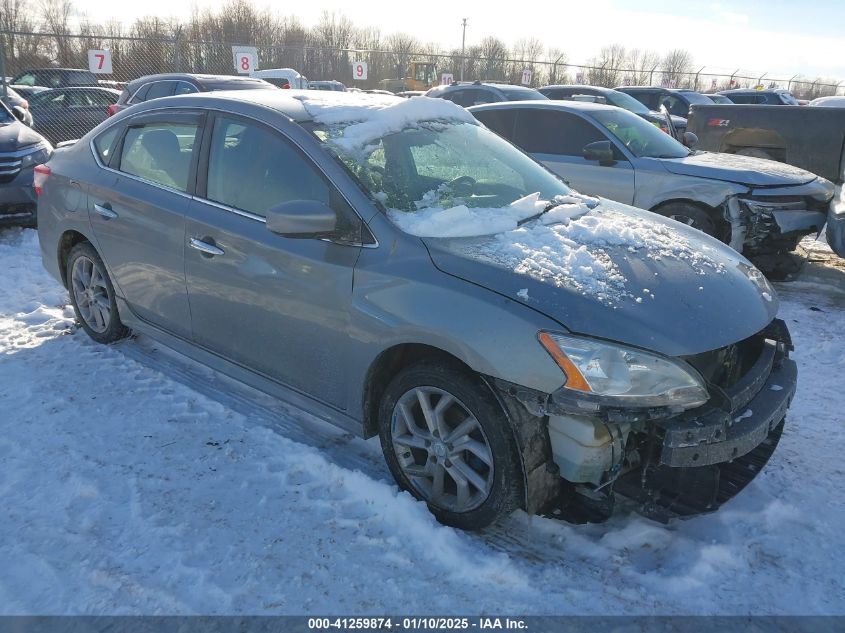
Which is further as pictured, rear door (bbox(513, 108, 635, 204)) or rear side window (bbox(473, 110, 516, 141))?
rear side window (bbox(473, 110, 516, 141))

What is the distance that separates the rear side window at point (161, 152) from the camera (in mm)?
3816

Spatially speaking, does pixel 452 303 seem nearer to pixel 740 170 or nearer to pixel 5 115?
pixel 740 170

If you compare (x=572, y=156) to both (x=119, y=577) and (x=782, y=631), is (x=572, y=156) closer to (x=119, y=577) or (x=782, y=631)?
(x=782, y=631)

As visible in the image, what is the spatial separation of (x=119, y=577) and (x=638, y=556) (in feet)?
6.85

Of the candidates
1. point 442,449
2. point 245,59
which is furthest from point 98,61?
point 442,449

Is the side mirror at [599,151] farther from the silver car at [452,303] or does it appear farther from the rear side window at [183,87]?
the rear side window at [183,87]

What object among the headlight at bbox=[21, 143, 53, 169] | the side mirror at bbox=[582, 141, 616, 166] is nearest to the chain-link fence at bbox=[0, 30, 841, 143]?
the headlight at bbox=[21, 143, 53, 169]

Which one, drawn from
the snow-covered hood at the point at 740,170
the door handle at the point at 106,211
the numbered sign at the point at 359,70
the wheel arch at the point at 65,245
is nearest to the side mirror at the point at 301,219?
the door handle at the point at 106,211

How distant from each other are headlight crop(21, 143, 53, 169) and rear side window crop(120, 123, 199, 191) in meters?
4.28

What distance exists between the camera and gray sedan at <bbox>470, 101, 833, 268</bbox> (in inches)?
247

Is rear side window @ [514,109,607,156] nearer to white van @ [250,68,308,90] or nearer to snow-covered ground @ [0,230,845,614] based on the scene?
snow-covered ground @ [0,230,845,614]

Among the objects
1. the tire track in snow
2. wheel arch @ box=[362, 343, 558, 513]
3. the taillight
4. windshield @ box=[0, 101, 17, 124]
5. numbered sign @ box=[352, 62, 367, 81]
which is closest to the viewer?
wheel arch @ box=[362, 343, 558, 513]

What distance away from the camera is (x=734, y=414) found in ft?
8.72

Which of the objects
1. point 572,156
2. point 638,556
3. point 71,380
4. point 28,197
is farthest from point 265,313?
point 28,197
